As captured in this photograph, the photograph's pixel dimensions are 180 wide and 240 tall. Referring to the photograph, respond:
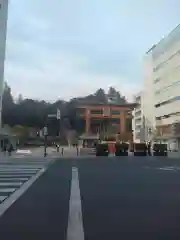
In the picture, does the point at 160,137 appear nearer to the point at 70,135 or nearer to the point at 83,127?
the point at 70,135

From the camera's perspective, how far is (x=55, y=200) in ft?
33.6

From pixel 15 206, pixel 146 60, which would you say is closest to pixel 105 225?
pixel 15 206

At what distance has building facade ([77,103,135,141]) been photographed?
117m

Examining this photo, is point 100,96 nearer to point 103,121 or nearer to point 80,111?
point 103,121

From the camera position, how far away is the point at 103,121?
120 metres

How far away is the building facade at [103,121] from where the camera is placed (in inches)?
4596

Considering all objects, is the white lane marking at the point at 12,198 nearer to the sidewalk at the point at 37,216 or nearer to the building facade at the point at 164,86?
the sidewalk at the point at 37,216

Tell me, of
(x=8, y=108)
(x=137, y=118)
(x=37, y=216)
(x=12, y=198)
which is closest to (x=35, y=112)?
(x=8, y=108)

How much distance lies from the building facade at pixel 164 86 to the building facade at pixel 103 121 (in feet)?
47.7

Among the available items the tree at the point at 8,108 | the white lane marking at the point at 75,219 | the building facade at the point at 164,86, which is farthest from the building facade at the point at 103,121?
the white lane marking at the point at 75,219

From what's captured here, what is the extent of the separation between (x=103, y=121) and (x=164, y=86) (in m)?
32.5

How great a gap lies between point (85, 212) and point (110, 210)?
630 mm

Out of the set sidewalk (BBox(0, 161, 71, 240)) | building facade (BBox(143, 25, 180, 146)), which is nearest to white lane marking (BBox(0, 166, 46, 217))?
sidewalk (BBox(0, 161, 71, 240))

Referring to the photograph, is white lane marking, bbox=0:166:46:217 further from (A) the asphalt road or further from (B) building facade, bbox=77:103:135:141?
(B) building facade, bbox=77:103:135:141
